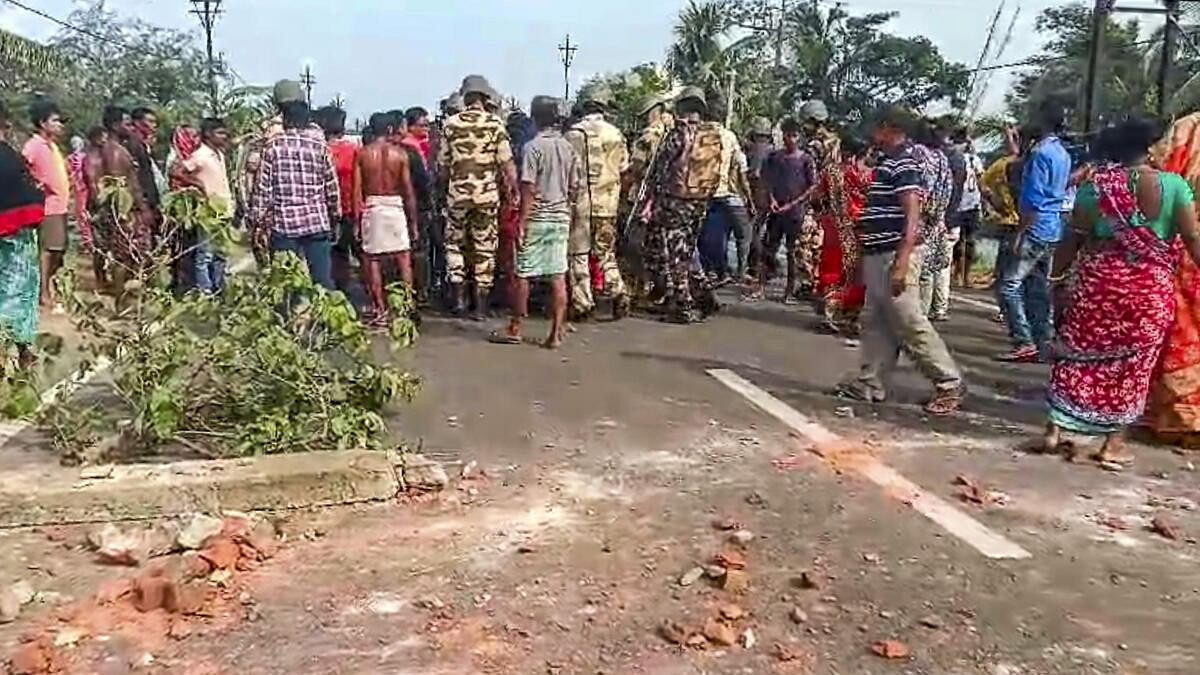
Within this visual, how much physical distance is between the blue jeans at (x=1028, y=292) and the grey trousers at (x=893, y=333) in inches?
68.6

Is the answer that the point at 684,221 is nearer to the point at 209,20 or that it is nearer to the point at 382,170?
the point at 382,170

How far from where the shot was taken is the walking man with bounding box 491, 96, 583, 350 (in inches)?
338

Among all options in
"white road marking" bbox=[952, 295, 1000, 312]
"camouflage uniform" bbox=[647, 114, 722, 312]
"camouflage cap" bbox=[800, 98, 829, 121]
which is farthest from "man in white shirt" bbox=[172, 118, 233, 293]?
"white road marking" bbox=[952, 295, 1000, 312]

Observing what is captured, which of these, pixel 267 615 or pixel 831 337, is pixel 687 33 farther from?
pixel 267 615

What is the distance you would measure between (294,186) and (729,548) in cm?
468

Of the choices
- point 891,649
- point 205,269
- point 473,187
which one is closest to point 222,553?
point 891,649

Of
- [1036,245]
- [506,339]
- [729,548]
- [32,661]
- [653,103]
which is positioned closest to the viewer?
[32,661]

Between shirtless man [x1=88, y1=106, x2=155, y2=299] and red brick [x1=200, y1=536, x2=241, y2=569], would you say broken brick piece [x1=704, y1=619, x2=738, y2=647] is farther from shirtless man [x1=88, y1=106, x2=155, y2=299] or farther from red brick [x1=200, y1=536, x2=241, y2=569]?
shirtless man [x1=88, y1=106, x2=155, y2=299]

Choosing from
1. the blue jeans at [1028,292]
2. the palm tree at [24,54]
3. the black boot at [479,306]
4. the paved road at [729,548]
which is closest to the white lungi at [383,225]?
the black boot at [479,306]

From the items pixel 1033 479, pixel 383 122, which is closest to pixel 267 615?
pixel 1033 479

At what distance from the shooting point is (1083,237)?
Result: 610 centimetres

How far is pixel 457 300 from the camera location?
1023cm

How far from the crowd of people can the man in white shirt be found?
0.02m

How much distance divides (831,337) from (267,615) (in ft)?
20.7
